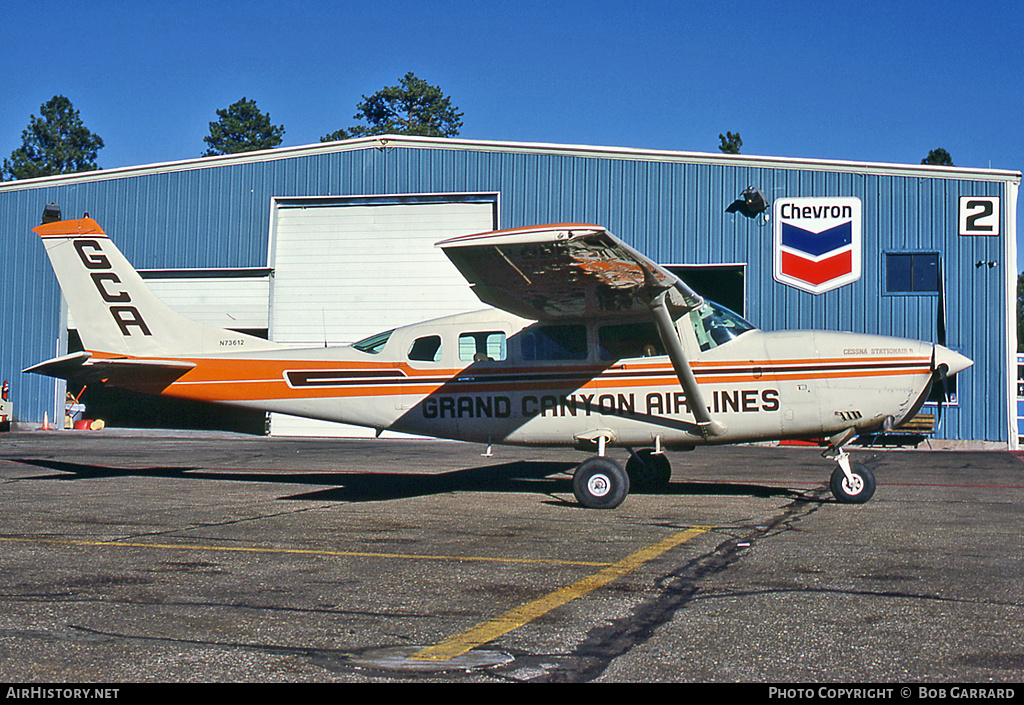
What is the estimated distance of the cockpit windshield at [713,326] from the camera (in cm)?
1053

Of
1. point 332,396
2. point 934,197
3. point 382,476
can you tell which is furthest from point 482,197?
point 332,396

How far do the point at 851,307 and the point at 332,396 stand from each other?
1669 centimetres

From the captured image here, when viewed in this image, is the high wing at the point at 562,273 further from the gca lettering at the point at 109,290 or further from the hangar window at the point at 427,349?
the gca lettering at the point at 109,290

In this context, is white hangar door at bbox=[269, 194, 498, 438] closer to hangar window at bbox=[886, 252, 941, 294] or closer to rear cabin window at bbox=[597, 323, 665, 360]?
hangar window at bbox=[886, 252, 941, 294]

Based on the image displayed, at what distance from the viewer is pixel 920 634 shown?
425 cm

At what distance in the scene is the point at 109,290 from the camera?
12.1 m

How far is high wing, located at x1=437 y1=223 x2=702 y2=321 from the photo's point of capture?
8.00 m

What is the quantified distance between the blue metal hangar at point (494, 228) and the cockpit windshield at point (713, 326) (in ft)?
45.4

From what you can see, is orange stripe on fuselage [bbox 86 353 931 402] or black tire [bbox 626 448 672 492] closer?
orange stripe on fuselage [bbox 86 353 931 402]

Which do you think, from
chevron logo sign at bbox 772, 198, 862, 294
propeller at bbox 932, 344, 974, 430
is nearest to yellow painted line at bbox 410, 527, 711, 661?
propeller at bbox 932, 344, 974, 430

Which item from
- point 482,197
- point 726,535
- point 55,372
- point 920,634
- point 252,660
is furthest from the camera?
point 482,197

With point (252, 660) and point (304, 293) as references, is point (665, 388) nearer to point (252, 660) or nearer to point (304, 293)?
point (252, 660)

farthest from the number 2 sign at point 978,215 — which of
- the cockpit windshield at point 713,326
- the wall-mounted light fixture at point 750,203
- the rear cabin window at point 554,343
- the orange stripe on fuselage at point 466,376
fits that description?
the rear cabin window at point 554,343

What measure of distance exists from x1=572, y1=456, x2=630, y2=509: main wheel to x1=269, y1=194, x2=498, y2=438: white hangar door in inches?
642
